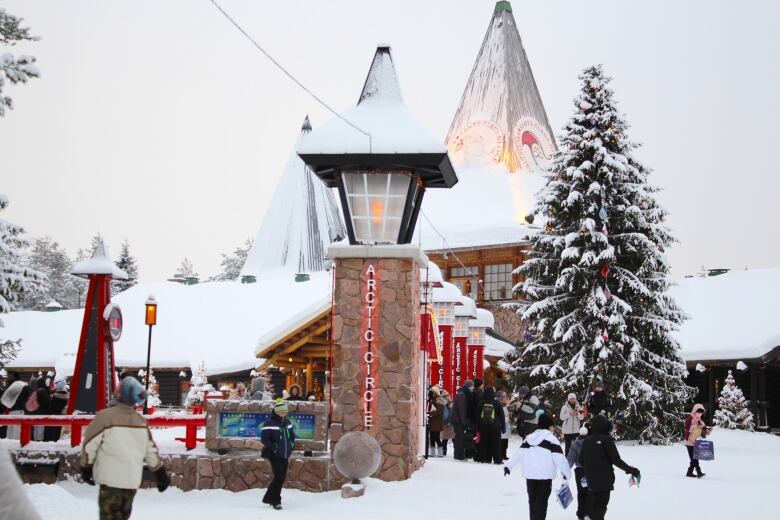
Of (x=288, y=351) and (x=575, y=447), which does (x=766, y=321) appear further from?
(x=575, y=447)

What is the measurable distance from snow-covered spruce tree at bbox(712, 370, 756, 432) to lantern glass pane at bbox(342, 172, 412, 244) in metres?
14.5

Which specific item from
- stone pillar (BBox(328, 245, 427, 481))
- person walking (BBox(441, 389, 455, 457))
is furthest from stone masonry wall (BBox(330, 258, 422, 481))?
person walking (BBox(441, 389, 455, 457))

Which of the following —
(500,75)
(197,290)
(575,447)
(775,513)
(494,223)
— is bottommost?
(775,513)

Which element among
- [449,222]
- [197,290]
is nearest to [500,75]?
[449,222]

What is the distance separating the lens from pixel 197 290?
127 feet

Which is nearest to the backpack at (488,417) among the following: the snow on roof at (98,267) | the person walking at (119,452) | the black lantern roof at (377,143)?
the black lantern roof at (377,143)

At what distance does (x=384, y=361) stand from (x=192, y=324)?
73.7ft

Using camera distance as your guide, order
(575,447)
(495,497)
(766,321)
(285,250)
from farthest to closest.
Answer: (285,250) < (766,321) < (495,497) < (575,447)

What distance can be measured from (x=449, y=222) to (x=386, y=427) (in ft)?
86.8

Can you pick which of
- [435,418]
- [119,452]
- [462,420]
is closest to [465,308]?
[435,418]

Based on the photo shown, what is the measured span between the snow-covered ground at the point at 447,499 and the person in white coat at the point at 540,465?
181 centimetres

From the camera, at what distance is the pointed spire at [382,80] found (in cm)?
1468

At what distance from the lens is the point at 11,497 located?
2725 mm

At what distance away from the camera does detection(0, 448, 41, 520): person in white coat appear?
2.70 meters
